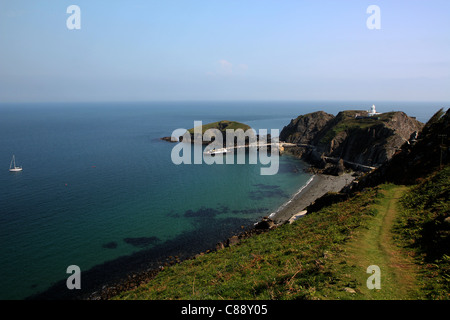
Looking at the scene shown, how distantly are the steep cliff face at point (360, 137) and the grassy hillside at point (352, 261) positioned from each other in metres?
69.6

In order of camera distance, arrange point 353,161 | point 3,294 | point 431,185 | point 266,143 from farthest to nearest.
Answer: point 266,143, point 353,161, point 3,294, point 431,185

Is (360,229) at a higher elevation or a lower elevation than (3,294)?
higher

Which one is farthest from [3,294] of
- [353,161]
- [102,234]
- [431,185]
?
[353,161]

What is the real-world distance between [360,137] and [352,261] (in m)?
100

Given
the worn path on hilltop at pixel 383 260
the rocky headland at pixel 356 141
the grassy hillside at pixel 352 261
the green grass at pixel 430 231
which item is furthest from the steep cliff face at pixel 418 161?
the rocky headland at pixel 356 141

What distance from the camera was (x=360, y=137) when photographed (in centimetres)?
10256

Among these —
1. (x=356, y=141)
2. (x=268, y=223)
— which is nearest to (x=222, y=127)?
(x=356, y=141)

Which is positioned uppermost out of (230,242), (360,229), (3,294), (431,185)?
(431,185)

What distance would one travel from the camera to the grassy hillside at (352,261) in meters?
12.7

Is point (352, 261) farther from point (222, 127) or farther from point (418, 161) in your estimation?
point (222, 127)

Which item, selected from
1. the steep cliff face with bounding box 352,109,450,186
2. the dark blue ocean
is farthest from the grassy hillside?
the dark blue ocean
